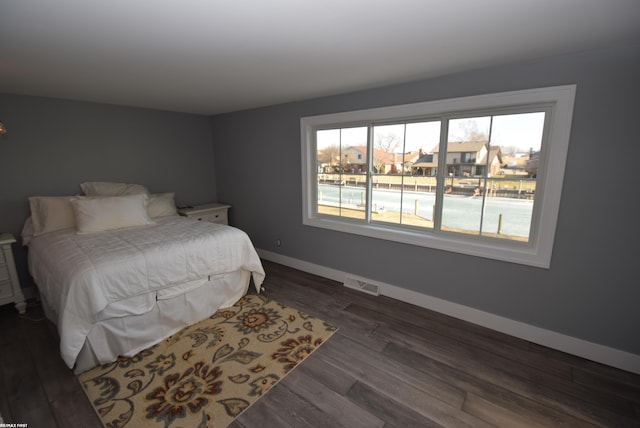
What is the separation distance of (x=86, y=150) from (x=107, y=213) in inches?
41.6

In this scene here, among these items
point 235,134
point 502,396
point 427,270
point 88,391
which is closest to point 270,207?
point 235,134

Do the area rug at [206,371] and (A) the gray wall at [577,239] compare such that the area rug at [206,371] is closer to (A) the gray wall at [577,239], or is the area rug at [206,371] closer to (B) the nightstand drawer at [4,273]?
(A) the gray wall at [577,239]

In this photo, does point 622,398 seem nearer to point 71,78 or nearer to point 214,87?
point 214,87

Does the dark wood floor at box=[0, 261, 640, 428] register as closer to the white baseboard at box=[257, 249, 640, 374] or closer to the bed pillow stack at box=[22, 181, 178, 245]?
the white baseboard at box=[257, 249, 640, 374]

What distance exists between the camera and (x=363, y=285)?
3.20 m

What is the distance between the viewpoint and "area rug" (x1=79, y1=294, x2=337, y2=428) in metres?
1.68

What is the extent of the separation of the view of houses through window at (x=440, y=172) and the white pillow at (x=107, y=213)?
218cm

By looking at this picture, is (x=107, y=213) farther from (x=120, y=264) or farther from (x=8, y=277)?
(x=120, y=264)

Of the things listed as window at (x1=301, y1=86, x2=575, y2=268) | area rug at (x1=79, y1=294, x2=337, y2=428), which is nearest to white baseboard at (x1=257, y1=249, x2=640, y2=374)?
window at (x1=301, y1=86, x2=575, y2=268)

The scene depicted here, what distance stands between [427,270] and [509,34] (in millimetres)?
1986

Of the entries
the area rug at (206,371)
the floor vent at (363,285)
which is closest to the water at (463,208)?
the floor vent at (363,285)

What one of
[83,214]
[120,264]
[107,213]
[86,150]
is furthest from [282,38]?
[86,150]

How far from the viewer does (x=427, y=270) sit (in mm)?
2762

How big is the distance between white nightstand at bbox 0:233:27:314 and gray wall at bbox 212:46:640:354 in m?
3.41
